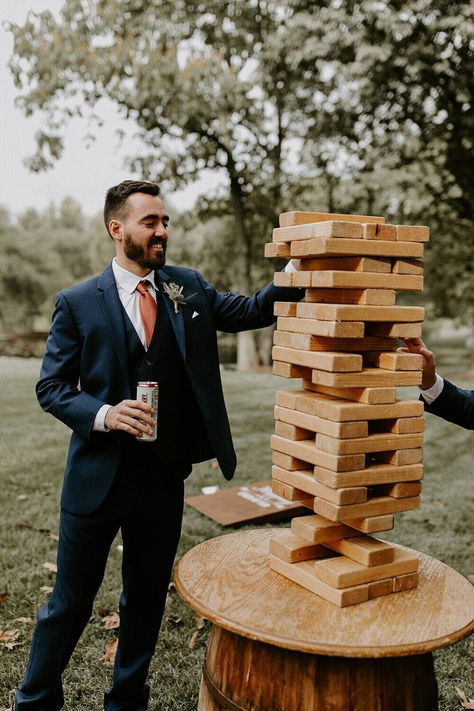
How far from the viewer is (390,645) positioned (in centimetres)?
217

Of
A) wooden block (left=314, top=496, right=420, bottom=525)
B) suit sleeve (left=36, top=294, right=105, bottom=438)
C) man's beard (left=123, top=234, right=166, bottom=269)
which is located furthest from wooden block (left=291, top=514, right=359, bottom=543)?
man's beard (left=123, top=234, right=166, bottom=269)

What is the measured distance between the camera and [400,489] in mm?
2592

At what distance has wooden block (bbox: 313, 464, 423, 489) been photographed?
2447 millimetres

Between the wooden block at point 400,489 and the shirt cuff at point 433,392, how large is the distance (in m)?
0.53

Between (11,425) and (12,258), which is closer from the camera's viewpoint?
(11,425)

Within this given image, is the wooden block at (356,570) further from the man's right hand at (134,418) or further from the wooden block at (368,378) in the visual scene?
the man's right hand at (134,418)

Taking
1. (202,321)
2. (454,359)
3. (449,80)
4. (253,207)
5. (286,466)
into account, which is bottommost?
(454,359)

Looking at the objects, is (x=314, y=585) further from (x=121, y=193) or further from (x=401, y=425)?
A: (x=121, y=193)

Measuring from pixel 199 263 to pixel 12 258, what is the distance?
15.6 m

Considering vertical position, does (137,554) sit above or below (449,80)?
below

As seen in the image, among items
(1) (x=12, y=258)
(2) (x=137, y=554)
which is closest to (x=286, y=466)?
(2) (x=137, y=554)

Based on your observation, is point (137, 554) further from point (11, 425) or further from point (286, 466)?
point (11, 425)

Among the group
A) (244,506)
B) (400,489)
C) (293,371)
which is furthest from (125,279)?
(244,506)

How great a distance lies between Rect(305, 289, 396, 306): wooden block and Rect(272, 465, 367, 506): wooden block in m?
0.70
